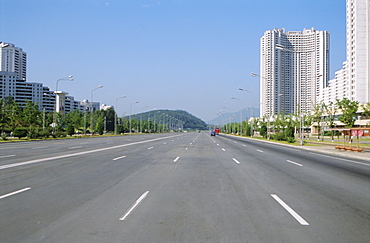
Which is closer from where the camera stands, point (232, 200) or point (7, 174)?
point (232, 200)

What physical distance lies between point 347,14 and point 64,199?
420 feet

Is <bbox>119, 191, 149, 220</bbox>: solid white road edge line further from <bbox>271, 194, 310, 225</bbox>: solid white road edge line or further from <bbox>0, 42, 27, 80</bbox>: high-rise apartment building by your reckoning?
<bbox>0, 42, 27, 80</bbox>: high-rise apartment building

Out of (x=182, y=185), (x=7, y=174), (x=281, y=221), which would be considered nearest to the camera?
(x=281, y=221)

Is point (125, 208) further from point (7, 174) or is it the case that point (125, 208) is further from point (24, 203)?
point (7, 174)

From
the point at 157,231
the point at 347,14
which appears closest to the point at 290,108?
the point at 347,14

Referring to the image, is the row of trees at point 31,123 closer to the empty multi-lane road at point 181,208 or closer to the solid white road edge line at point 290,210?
the empty multi-lane road at point 181,208

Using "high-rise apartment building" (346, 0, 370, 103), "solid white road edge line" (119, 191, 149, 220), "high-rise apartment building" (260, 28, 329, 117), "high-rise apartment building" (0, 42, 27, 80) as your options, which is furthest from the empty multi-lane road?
"high-rise apartment building" (0, 42, 27, 80)

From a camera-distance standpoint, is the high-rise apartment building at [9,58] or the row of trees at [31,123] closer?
the row of trees at [31,123]

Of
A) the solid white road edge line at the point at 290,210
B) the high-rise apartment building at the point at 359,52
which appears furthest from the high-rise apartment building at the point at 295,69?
the solid white road edge line at the point at 290,210

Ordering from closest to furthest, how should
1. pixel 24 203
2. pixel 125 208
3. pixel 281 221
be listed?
pixel 281 221 → pixel 125 208 → pixel 24 203

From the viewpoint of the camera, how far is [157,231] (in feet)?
18.3

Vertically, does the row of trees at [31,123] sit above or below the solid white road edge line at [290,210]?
above

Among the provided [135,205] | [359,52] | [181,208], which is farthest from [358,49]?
[135,205]

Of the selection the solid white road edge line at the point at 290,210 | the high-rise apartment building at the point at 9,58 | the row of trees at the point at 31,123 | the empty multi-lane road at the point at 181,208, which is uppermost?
the high-rise apartment building at the point at 9,58
